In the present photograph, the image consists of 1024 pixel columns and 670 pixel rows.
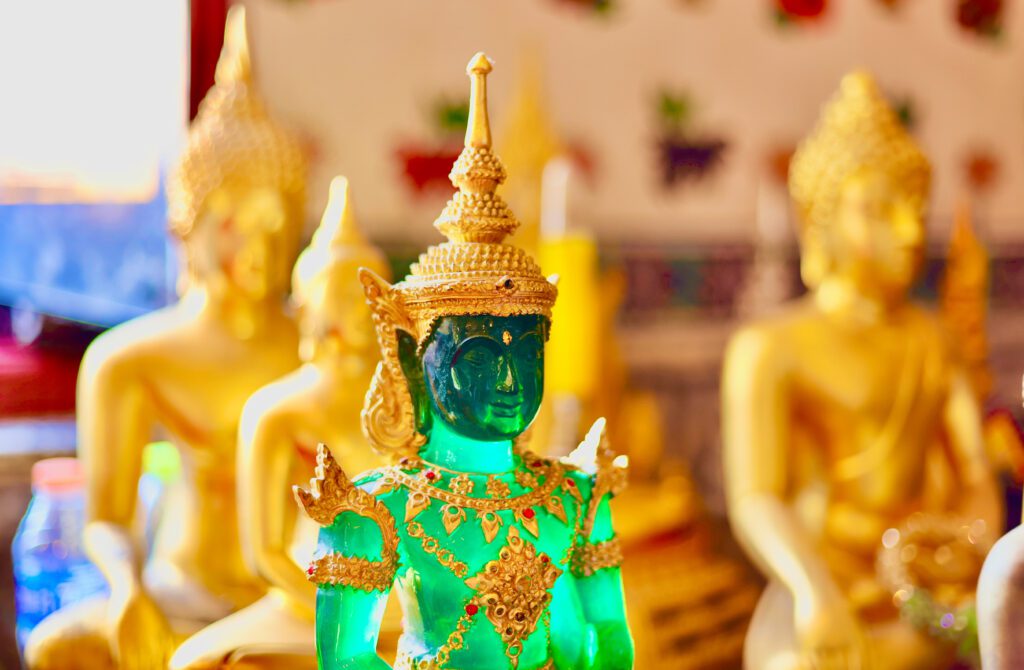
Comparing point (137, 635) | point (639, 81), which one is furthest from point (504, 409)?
point (639, 81)

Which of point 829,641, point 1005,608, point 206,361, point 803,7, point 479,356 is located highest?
point 803,7

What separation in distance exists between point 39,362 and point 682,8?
189 centimetres

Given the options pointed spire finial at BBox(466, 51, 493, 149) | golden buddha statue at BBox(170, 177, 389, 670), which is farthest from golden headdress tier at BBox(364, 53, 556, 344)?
golden buddha statue at BBox(170, 177, 389, 670)

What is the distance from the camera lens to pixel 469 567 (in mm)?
1258

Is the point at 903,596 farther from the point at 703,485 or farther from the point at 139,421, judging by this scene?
the point at 703,485

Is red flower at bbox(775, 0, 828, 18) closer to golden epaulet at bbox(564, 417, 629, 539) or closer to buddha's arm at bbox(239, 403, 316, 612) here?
buddha's arm at bbox(239, 403, 316, 612)

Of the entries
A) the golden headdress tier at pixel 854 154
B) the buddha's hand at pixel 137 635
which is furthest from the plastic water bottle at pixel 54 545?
the golden headdress tier at pixel 854 154

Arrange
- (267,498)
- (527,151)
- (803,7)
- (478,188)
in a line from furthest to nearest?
(803,7) < (527,151) < (267,498) < (478,188)

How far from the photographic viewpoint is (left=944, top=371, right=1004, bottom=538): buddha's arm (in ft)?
6.77

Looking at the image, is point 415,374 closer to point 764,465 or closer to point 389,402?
point 389,402

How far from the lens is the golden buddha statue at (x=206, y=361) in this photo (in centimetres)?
188

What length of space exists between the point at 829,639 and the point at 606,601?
541 mm

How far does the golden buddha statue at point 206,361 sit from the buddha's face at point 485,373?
0.72m

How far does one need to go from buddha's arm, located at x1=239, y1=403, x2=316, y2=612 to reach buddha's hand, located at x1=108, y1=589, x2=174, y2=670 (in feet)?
0.50
